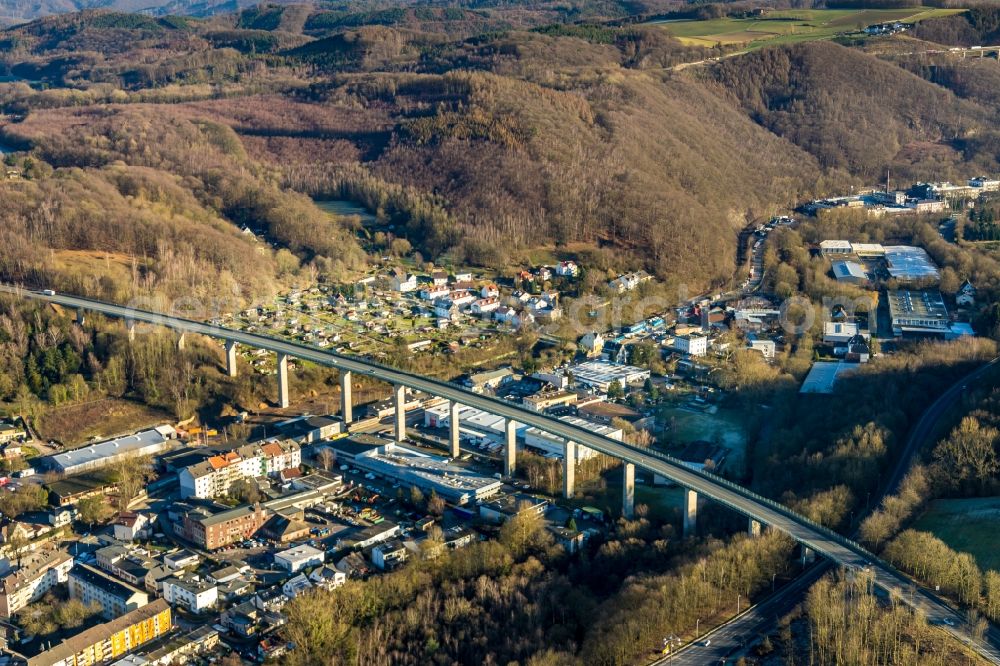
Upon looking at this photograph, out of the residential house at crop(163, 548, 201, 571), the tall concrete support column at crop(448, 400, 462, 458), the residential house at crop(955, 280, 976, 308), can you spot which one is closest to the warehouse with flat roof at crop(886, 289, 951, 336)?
the residential house at crop(955, 280, 976, 308)

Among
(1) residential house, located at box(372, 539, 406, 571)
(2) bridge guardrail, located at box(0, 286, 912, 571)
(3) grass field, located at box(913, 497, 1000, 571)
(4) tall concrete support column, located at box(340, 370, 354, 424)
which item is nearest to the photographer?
(3) grass field, located at box(913, 497, 1000, 571)

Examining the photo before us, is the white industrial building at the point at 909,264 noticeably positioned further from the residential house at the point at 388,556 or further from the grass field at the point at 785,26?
the grass field at the point at 785,26

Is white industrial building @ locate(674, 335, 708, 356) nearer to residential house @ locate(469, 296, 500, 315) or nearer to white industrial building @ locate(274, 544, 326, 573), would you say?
residential house @ locate(469, 296, 500, 315)

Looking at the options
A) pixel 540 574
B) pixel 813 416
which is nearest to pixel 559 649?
pixel 540 574

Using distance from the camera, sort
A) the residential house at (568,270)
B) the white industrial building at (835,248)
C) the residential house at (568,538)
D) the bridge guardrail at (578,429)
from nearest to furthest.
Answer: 1. the bridge guardrail at (578,429)
2. the residential house at (568,538)
3. the residential house at (568,270)
4. the white industrial building at (835,248)

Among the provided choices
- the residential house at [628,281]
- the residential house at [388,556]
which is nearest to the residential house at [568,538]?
the residential house at [388,556]

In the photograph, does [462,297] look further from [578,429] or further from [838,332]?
[578,429]

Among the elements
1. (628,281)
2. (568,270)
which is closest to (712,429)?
(628,281)
